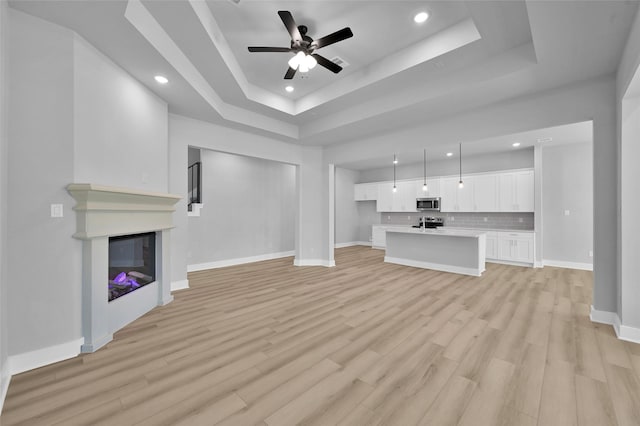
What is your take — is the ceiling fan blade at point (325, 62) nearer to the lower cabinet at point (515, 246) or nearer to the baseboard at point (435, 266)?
the baseboard at point (435, 266)

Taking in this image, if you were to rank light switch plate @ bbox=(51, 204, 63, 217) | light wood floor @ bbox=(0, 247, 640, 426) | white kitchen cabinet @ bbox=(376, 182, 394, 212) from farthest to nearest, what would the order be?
white kitchen cabinet @ bbox=(376, 182, 394, 212), light switch plate @ bbox=(51, 204, 63, 217), light wood floor @ bbox=(0, 247, 640, 426)

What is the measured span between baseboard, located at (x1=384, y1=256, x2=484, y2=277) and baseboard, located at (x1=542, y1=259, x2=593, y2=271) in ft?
8.31

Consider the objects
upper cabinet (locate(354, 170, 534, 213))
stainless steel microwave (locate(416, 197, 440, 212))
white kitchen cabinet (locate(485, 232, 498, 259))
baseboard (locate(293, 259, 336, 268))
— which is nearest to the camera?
baseboard (locate(293, 259, 336, 268))

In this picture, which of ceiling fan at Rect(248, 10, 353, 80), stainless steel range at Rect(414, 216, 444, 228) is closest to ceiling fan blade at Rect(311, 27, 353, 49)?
ceiling fan at Rect(248, 10, 353, 80)

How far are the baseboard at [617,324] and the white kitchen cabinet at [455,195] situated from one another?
4.52m

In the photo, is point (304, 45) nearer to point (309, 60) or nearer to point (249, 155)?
point (309, 60)

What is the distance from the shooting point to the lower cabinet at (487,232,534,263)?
240 inches

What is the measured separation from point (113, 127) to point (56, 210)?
3.51 feet

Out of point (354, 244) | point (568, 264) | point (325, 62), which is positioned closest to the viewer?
point (325, 62)

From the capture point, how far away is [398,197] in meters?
8.91

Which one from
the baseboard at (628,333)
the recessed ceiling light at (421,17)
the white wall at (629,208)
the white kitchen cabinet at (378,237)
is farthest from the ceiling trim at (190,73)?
the baseboard at (628,333)

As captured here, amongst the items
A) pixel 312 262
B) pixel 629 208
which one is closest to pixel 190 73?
pixel 312 262

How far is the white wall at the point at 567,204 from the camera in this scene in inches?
231

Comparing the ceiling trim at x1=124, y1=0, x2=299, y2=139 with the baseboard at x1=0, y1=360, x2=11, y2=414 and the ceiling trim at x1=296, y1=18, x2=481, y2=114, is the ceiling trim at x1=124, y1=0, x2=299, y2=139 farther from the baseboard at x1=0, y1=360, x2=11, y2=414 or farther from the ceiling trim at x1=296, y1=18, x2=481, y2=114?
the baseboard at x1=0, y1=360, x2=11, y2=414
